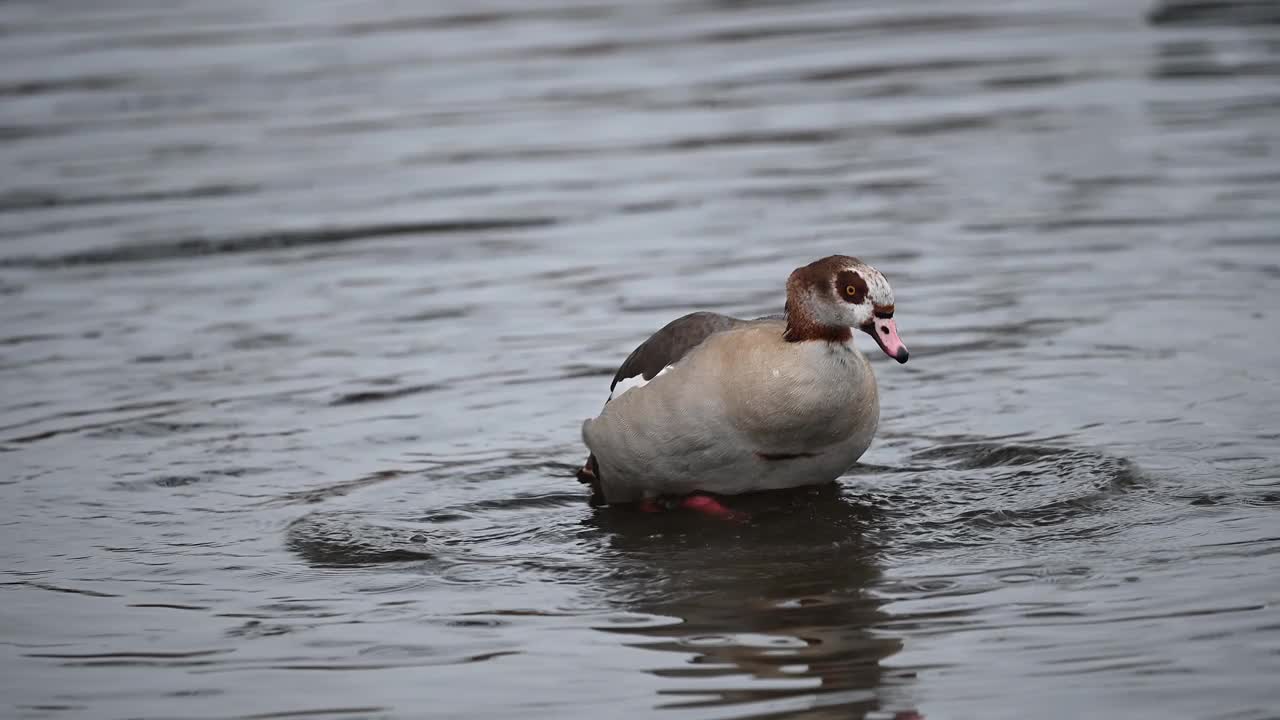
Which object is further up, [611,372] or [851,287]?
[851,287]

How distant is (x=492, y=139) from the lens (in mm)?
16625

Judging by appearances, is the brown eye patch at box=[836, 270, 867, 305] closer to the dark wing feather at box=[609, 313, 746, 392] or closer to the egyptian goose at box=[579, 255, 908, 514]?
the egyptian goose at box=[579, 255, 908, 514]

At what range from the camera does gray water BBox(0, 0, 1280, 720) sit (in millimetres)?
6023

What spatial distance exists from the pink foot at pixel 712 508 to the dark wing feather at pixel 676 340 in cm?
57

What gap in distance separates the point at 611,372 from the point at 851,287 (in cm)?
307

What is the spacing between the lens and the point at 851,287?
23.8ft

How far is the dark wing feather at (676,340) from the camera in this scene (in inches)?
310

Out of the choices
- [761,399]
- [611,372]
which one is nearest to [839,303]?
[761,399]

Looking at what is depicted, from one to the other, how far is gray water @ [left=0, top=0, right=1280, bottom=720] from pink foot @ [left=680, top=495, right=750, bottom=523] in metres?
0.08

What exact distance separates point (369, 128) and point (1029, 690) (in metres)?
12.8

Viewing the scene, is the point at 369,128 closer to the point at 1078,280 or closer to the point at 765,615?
the point at 1078,280

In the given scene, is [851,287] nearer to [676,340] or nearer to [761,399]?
[761,399]

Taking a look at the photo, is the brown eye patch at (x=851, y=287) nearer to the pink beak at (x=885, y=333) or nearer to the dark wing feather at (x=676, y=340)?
the pink beak at (x=885, y=333)

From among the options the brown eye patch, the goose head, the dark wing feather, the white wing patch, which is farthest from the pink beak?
the white wing patch
